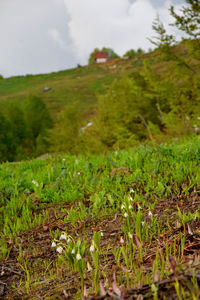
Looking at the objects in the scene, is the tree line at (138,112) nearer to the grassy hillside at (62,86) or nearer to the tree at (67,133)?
the tree at (67,133)

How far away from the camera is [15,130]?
44.8 metres

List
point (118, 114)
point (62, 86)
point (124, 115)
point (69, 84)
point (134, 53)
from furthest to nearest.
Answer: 1. point (134, 53)
2. point (69, 84)
3. point (62, 86)
4. point (124, 115)
5. point (118, 114)

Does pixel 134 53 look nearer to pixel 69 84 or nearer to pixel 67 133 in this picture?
pixel 69 84

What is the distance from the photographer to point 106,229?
3.11 meters

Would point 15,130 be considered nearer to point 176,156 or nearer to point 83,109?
point 83,109

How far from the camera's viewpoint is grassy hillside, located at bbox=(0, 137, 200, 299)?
1717 millimetres

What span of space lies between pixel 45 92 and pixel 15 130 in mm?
38498

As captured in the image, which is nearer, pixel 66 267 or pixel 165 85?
pixel 66 267

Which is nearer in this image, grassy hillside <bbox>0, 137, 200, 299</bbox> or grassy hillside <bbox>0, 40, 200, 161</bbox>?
grassy hillside <bbox>0, 137, 200, 299</bbox>

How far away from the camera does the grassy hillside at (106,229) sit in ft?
5.63

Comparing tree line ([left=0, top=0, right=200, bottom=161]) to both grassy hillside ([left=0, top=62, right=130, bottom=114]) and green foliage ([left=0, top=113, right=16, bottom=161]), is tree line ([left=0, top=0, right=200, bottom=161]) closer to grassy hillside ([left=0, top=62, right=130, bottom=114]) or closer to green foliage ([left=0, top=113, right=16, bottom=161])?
green foliage ([left=0, top=113, right=16, bottom=161])

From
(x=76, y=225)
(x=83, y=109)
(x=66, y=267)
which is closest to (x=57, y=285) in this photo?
(x=66, y=267)

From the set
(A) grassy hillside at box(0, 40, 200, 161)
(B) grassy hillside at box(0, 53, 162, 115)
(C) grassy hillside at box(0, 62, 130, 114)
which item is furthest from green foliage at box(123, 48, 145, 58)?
(A) grassy hillside at box(0, 40, 200, 161)

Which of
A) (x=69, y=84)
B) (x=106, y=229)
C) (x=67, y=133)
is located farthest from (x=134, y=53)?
(x=106, y=229)
